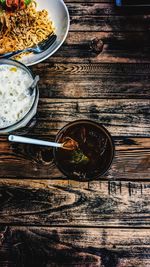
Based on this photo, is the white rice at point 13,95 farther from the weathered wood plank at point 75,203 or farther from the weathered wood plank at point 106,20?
the weathered wood plank at point 106,20

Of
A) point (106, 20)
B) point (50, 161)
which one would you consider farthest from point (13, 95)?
point (106, 20)

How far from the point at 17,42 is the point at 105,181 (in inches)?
30.8

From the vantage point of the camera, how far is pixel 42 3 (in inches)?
63.2

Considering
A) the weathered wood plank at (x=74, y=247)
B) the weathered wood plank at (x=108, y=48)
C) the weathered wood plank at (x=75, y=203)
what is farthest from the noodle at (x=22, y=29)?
the weathered wood plank at (x=74, y=247)

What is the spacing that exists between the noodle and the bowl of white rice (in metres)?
→ 0.23

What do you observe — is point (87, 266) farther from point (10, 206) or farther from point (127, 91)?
point (127, 91)

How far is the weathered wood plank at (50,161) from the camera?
4.57 ft

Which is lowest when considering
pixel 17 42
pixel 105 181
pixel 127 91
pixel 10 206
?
pixel 10 206

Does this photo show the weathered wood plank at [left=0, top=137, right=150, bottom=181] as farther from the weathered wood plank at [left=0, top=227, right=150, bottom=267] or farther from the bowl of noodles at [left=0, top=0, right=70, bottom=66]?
the bowl of noodles at [left=0, top=0, right=70, bottom=66]

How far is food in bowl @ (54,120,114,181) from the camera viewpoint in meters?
1.36

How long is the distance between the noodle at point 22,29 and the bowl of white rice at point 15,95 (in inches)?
8.9

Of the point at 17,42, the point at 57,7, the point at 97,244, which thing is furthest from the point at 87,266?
the point at 57,7

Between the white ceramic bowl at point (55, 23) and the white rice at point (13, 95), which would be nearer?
the white rice at point (13, 95)

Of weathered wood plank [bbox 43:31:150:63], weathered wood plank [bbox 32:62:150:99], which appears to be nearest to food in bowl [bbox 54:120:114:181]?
weathered wood plank [bbox 32:62:150:99]
